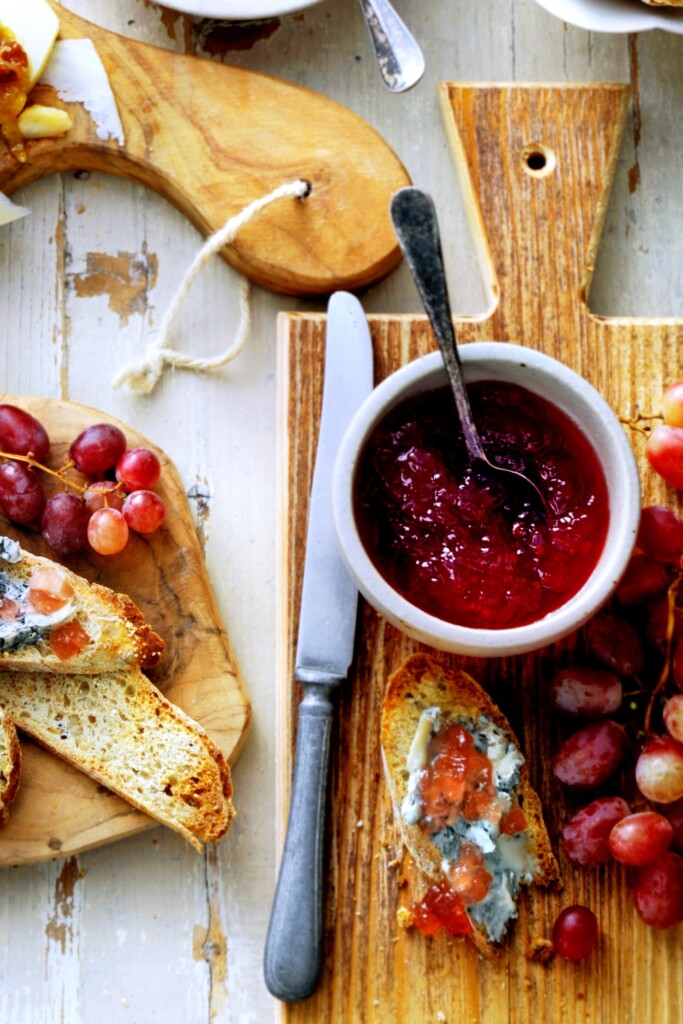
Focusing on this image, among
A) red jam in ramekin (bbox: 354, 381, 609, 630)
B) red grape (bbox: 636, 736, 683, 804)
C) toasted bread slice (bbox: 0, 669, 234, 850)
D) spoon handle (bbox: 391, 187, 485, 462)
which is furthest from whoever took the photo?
toasted bread slice (bbox: 0, 669, 234, 850)

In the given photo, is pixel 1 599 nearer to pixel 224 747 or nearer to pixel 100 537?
pixel 100 537

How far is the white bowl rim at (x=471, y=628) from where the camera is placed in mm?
1394

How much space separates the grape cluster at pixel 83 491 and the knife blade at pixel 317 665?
274mm

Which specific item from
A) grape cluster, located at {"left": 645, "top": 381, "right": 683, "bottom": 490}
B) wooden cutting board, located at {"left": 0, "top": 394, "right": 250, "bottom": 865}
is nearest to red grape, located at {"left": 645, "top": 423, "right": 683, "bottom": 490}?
grape cluster, located at {"left": 645, "top": 381, "right": 683, "bottom": 490}

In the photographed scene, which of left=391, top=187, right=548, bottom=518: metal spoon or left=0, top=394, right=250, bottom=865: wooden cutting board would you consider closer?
left=391, top=187, right=548, bottom=518: metal spoon

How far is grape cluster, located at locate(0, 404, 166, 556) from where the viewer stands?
1667mm

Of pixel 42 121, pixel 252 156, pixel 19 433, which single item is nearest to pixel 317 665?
pixel 19 433

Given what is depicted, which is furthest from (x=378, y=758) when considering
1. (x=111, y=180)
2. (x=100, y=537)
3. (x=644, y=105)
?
(x=644, y=105)

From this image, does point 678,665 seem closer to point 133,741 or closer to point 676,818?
point 676,818

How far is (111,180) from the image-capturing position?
1.89 metres

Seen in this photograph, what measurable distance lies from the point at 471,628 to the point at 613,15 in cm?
103

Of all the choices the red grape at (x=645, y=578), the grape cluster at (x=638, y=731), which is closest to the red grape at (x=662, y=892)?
the grape cluster at (x=638, y=731)

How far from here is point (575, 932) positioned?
155 cm

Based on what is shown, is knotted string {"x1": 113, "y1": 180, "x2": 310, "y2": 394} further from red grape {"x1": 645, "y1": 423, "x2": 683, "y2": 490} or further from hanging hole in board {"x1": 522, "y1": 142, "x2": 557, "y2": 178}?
red grape {"x1": 645, "y1": 423, "x2": 683, "y2": 490}
